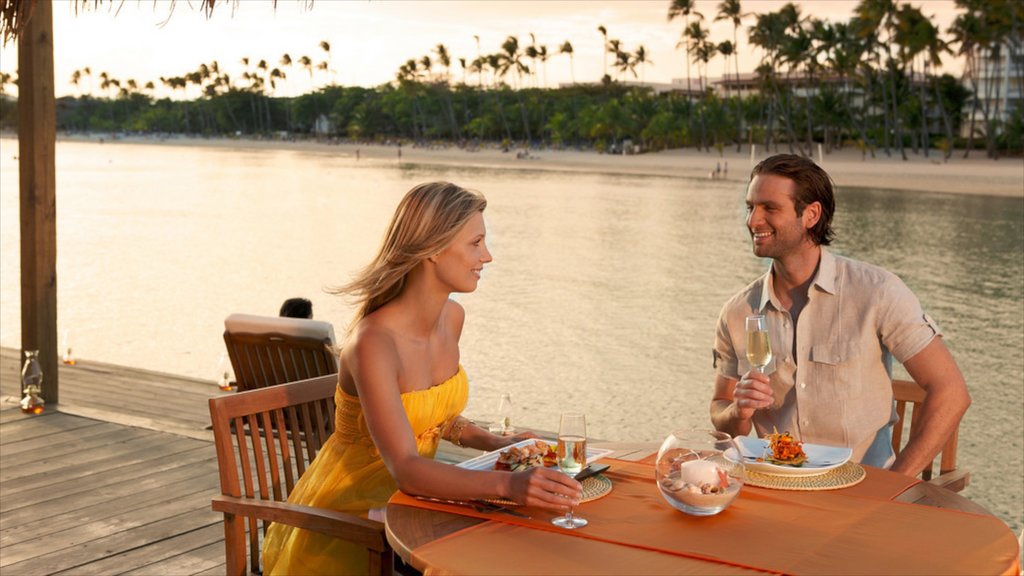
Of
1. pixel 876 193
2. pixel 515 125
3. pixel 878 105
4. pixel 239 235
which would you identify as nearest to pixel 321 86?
pixel 515 125

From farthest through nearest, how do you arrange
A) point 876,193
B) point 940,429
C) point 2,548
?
point 876,193
point 2,548
point 940,429

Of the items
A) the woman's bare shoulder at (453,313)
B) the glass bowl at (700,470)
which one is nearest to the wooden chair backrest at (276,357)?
the woman's bare shoulder at (453,313)

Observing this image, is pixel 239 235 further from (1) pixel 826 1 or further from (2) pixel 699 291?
(1) pixel 826 1

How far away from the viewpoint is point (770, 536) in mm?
2068

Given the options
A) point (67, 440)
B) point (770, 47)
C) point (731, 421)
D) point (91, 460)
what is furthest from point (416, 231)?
point (770, 47)

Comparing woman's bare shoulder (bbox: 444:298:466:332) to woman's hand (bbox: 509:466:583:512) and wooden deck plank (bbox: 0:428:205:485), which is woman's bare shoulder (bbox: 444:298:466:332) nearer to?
woman's hand (bbox: 509:466:583:512)

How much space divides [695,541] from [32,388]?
196 inches

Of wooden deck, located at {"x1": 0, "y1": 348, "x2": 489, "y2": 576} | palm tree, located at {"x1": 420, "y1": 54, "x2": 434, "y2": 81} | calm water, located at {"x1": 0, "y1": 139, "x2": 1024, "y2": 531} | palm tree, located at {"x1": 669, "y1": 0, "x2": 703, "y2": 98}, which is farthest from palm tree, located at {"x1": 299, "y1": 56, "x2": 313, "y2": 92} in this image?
wooden deck, located at {"x1": 0, "y1": 348, "x2": 489, "y2": 576}

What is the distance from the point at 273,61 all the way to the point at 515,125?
144ft

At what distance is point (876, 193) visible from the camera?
43.8 meters

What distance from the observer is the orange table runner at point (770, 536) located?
195 centimetres

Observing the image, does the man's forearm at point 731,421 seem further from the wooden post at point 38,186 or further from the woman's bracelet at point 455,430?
the wooden post at point 38,186

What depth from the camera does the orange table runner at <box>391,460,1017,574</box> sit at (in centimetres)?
195

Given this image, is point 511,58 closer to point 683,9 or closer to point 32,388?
point 683,9
